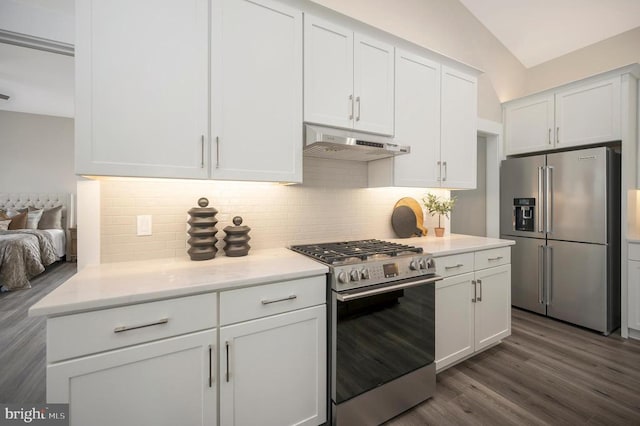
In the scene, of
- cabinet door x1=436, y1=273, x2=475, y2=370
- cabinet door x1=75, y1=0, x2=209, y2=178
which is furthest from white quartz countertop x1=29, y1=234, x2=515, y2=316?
cabinet door x1=436, y1=273, x2=475, y2=370

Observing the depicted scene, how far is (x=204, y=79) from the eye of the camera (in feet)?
4.99

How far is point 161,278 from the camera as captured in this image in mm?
1304

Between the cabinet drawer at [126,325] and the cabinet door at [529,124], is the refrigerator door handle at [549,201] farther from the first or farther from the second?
the cabinet drawer at [126,325]

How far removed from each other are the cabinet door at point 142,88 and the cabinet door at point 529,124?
365 cm

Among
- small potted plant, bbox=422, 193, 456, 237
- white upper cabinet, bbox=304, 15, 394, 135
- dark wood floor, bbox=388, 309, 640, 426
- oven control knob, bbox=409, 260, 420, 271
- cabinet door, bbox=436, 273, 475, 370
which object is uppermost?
white upper cabinet, bbox=304, 15, 394, 135

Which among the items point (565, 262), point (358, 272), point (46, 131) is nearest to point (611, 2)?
point (565, 262)

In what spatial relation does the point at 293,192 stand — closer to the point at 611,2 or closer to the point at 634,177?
the point at 634,177

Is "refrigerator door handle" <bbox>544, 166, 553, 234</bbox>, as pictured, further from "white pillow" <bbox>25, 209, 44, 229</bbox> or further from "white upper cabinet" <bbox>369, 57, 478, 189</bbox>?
"white pillow" <bbox>25, 209, 44, 229</bbox>

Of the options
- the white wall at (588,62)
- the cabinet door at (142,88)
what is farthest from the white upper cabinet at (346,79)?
the white wall at (588,62)

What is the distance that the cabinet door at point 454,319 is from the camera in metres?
2.02

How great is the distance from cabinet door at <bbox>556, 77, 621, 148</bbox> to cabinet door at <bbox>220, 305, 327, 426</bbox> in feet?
11.0

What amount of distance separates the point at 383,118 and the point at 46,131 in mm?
6629

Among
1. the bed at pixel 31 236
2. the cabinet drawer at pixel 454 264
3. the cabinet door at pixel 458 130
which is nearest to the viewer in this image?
the cabinet drawer at pixel 454 264

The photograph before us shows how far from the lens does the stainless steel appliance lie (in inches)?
58.7
